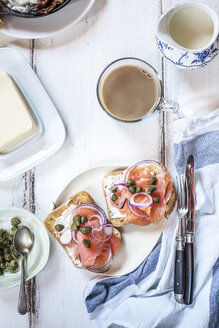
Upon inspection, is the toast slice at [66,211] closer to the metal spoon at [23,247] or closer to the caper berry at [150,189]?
the metal spoon at [23,247]

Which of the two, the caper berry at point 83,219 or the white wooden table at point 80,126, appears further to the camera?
the white wooden table at point 80,126

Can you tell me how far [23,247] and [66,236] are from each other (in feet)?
0.62

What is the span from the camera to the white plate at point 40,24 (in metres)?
1.89

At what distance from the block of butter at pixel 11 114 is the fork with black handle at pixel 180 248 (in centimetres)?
64

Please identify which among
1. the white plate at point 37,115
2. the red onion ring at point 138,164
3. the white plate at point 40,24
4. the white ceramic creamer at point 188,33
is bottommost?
the red onion ring at point 138,164

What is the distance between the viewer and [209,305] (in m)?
1.72

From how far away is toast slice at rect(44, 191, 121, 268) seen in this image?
183 centimetres

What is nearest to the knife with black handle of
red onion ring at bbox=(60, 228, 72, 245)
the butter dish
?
red onion ring at bbox=(60, 228, 72, 245)

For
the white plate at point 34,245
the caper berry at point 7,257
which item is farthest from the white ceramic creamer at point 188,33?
the caper berry at point 7,257

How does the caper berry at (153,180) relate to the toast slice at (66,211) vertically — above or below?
above

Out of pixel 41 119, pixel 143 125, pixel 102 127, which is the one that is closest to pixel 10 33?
pixel 41 119

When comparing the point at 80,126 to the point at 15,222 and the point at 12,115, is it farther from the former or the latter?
the point at 15,222

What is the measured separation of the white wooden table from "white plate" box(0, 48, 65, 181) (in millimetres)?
43

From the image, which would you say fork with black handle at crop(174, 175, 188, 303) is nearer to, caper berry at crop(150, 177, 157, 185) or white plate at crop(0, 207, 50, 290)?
caper berry at crop(150, 177, 157, 185)
